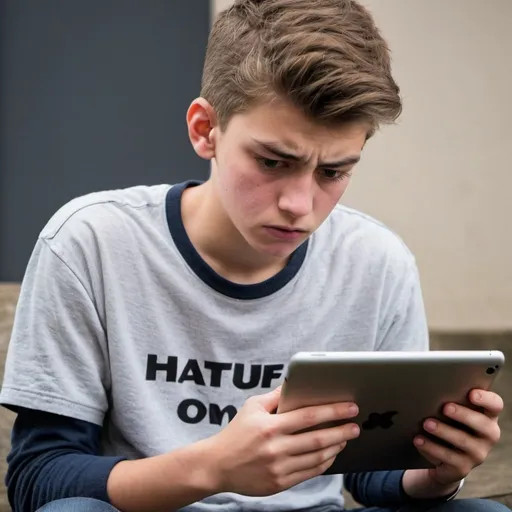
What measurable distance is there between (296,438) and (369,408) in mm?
96

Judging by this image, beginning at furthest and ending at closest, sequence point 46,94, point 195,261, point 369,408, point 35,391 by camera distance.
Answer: point 46,94 < point 195,261 < point 35,391 < point 369,408

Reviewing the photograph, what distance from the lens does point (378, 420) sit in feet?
3.34

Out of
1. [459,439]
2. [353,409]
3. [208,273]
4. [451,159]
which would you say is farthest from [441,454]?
[451,159]

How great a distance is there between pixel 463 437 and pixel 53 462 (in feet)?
1.68

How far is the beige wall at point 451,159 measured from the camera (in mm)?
2355

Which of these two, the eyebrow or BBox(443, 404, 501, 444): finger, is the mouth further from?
BBox(443, 404, 501, 444): finger

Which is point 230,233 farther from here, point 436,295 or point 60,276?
point 436,295

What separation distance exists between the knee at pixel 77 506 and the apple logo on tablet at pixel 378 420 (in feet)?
1.03

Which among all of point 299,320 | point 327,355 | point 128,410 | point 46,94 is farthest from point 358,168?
point 327,355

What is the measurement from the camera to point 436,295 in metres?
2.41

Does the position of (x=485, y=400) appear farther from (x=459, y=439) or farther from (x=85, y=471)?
(x=85, y=471)

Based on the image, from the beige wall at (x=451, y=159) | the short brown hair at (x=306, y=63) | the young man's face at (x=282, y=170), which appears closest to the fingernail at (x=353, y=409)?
the young man's face at (x=282, y=170)

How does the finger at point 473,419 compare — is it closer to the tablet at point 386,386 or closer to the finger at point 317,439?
the tablet at point 386,386

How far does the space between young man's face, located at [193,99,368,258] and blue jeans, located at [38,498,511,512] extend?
0.38 m
